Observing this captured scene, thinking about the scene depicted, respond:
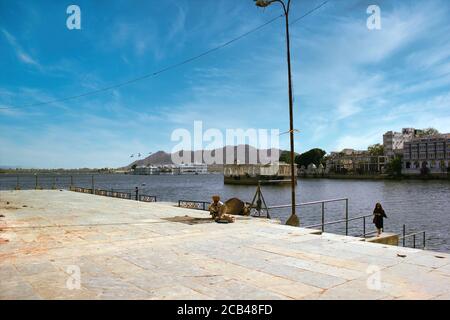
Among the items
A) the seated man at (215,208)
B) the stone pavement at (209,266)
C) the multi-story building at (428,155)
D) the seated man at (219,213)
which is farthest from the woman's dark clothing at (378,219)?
the multi-story building at (428,155)

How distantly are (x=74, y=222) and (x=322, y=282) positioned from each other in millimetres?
10839

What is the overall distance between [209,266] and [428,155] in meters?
175

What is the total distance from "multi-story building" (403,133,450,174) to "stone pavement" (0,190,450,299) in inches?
6409

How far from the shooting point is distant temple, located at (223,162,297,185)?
150 m

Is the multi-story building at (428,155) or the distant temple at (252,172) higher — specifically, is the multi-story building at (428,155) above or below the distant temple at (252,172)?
above

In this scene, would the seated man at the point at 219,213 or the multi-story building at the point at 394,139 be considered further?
the multi-story building at the point at 394,139

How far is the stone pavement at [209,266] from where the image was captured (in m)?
5.32

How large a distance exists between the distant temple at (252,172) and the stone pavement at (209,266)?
135790mm

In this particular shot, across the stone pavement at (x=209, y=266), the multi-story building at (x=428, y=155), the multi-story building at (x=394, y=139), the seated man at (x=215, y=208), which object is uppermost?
the multi-story building at (x=394, y=139)

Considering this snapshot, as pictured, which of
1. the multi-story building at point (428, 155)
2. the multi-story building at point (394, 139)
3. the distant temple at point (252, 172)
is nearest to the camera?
the multi-story building at point (428, 155)

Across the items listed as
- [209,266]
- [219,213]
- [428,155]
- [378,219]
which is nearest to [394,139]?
[428,155]

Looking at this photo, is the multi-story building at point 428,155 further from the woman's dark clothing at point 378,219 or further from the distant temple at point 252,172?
the woman's dark clothing at point 378,219
